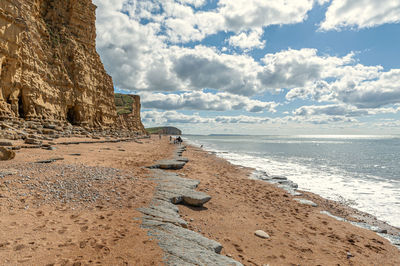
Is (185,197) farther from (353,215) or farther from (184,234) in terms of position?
(353,215)

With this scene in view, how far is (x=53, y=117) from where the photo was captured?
27.3 meters

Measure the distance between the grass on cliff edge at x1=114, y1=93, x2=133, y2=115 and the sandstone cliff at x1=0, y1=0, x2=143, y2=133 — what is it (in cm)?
2902

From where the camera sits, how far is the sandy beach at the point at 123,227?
3.81 meters

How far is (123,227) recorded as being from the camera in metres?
4.78

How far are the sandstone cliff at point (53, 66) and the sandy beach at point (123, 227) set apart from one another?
63.8 ft

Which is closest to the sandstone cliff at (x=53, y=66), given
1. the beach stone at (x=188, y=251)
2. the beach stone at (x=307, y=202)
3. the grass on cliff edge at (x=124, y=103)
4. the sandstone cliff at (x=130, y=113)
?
the sandstone cliff at (x=130, y=113)

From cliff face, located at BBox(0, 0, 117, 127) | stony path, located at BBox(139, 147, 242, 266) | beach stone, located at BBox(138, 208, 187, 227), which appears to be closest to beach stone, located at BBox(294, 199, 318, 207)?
stony path, located at BBox(139, 147, 242, 266)

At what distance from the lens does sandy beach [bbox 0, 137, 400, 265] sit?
3809 mm

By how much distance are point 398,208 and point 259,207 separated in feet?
24.5

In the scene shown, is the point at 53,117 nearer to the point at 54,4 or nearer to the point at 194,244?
the point at 54,4

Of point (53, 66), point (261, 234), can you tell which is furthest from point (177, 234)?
point (53, 66)

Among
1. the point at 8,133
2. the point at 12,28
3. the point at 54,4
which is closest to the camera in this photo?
the point at 8,133

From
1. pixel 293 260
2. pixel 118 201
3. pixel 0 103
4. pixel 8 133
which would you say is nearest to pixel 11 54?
pixel 0 103

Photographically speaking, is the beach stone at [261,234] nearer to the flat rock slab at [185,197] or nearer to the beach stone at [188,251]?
the flat rock slab at [185,197]
